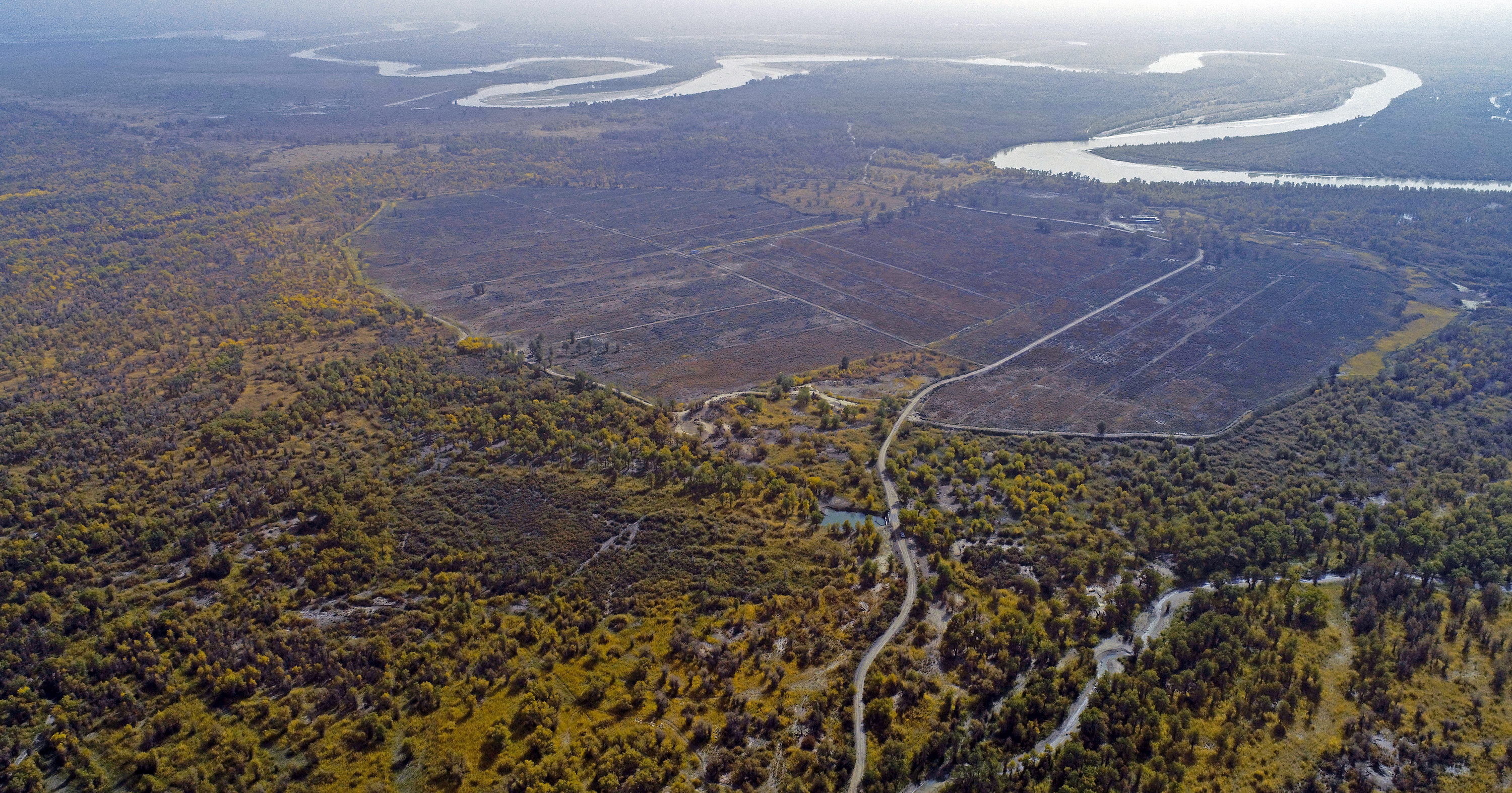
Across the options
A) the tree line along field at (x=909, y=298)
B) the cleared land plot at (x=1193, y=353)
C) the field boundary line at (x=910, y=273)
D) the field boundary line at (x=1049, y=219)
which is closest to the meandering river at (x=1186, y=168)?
the field boundary line at (x=1049, y=219)

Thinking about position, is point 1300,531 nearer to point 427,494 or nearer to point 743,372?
point 743,372

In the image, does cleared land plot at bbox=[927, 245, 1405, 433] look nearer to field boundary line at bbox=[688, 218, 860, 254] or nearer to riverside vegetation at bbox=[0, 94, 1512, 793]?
riverside vegetation at bbox=[0, 94, 1512, 793]

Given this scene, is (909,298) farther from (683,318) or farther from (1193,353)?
(1193,353)

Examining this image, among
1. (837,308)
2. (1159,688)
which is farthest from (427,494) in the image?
(837,308)

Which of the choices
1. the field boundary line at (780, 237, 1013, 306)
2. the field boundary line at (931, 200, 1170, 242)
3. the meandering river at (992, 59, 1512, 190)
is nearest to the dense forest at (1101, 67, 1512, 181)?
the meandering river at (992, 59, 1512, 190)

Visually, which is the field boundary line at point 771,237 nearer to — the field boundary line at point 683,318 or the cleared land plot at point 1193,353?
the field boundary line at point 683,318

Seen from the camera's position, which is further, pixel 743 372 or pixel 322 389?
pixel 743 372
